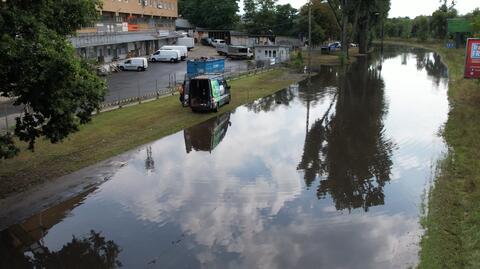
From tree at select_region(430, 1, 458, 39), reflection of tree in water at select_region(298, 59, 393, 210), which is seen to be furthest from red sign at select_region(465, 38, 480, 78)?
tree at select_region(430, 1, 458, 39)

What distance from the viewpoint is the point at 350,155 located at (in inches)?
763

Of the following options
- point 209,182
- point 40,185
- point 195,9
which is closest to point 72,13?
point 40,185

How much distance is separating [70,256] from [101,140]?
34.7ft

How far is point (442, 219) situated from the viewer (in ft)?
41.1

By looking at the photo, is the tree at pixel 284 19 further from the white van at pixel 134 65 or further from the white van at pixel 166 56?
the white van at pixel 134 65

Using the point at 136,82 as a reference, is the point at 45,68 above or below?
above

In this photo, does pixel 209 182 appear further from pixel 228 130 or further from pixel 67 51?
pixel 228 130

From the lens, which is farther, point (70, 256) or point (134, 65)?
point (134, 65)

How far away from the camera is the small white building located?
6550cm

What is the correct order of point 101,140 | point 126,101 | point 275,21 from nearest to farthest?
point 101,140 → point 126,101 → point 275,21

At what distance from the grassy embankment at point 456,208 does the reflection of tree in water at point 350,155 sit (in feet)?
6.14

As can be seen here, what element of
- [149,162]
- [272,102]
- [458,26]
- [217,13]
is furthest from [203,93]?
[217,13]

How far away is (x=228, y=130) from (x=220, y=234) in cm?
1259

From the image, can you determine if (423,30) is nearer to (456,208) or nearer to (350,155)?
(350,155)
